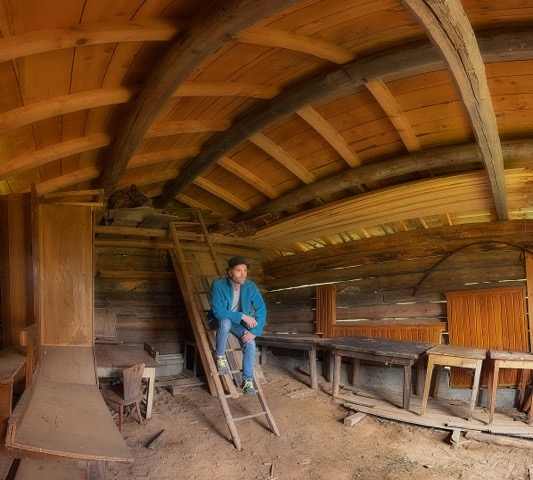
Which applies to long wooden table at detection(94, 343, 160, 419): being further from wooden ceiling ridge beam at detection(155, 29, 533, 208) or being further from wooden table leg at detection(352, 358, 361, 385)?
wooden table leg at detection(352, 358, 361, 385)

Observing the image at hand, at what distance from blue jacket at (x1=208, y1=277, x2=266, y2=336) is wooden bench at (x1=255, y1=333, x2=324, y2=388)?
5.98 ft

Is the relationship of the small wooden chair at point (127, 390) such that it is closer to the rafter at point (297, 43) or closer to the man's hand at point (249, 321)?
the man's hand at point (249, 321)

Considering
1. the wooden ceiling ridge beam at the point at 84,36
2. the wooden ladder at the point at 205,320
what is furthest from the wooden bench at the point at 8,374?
the wooden ladder at the point at 205,320

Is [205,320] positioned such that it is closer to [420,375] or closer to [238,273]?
[238,273]

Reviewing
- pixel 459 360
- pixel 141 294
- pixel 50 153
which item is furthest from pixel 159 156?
pixel 459 360

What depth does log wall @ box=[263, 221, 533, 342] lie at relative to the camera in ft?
19.0

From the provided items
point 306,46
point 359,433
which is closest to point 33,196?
point 306,46

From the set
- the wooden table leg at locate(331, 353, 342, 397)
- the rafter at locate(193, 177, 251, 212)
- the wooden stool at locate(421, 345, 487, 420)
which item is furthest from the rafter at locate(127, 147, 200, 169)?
the wooden stool at locate(421, 345, 487, 420)

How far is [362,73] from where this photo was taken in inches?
133

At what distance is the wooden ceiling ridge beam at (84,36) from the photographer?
2359mm

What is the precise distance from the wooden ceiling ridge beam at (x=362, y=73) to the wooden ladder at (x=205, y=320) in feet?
7.79

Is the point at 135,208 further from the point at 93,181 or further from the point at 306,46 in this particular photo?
the point at 306,46

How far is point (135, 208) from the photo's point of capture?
6391mm

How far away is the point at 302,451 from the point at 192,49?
3.91m
